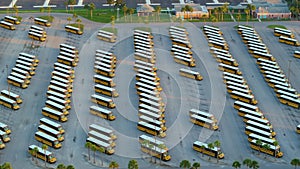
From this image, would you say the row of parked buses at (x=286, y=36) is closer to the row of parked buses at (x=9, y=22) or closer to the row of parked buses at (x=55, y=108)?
the row of parked buses at (x=55, y=108)

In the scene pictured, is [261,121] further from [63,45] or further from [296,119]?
[63,45]

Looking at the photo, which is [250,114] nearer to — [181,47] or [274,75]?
[274,75]

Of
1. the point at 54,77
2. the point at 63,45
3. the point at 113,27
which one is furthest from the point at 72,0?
the point at 54,77

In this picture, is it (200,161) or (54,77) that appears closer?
(200,161)

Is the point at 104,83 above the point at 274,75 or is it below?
below

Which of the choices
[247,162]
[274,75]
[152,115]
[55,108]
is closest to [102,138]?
[152,115]

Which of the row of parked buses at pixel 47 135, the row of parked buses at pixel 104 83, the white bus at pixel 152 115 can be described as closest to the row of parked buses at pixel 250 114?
the white bus at pixel 152 115

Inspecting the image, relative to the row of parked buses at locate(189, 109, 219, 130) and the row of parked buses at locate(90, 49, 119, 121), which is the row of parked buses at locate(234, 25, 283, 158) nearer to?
the row of parked buses at locate(189, 109, 219, 130)
